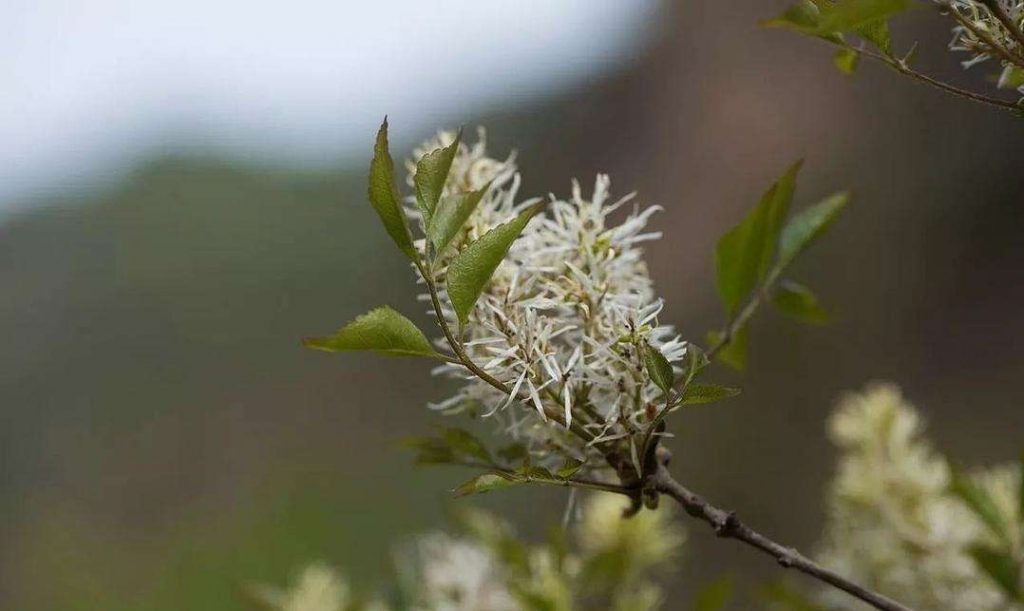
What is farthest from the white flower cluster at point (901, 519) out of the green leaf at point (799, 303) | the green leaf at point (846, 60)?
the green leaf at point (846, 60)

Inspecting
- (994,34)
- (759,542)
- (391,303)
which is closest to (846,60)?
(994,34)

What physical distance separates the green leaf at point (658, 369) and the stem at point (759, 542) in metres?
0.04

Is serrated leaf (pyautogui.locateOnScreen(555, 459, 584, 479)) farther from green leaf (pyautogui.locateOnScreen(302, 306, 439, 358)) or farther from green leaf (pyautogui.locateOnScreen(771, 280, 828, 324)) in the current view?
green leaf (pyautogui.locateOnScreen(771, 280, 828, 324))

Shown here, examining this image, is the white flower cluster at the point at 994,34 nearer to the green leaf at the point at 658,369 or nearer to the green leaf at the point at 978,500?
the green leaf at the point at 658,369

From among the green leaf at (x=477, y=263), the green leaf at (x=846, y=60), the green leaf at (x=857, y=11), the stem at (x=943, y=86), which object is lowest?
the green leaf at (x=477, y=263)

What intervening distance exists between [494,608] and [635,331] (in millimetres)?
321

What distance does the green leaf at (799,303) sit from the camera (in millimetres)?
426

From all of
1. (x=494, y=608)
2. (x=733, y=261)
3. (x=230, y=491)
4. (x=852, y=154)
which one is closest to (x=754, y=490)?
(x=852, y=154)

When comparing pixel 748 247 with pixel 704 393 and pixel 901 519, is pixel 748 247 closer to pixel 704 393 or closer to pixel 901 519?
pixel 704 393

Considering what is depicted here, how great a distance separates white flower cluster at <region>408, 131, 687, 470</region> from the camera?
1.06ft

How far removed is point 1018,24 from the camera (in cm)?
29

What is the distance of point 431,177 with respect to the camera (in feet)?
0.98

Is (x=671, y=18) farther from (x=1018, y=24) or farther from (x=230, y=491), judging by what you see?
(x=1018, y=24)

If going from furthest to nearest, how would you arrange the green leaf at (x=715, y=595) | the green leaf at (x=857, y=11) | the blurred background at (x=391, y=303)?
the blurred background at (x=391, y=303) < the green leaf at (x=715, y=595) < the green leaf at (x=857, y=11)
